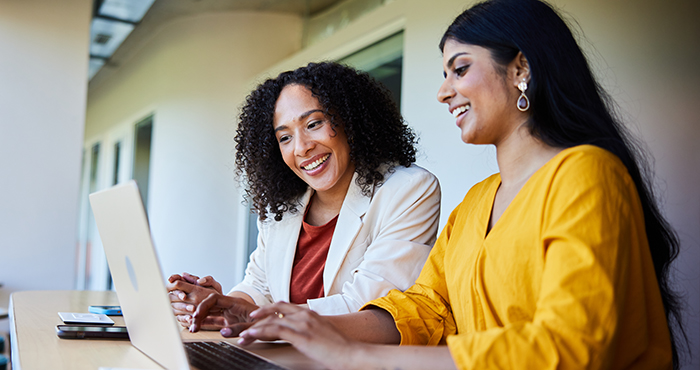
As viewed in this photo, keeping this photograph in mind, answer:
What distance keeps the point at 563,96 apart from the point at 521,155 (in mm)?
168

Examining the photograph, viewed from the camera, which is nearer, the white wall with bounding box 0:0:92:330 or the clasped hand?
the clasped hand

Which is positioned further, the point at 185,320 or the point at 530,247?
the point at 185,320

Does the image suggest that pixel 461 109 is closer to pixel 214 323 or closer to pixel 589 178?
pixel 589 178

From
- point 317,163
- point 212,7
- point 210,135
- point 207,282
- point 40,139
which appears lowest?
point 207,282

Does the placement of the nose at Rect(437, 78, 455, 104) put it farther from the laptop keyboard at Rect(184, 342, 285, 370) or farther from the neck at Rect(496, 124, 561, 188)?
the laptop keyboard at Rect(184, 342, 285, 370)

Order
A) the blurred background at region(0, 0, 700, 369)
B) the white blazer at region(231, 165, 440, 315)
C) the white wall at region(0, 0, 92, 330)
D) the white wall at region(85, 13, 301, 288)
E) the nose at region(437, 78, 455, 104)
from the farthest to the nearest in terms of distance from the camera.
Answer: the white wall at region(85, 13, 301, 288) < the white wall at region(0, 0, 92, 330) < the blurred background at region(0, 0, 700, 369) < the white blazer at region(231, 165, 440, 315) < the nose at region(437, 78, 455, 104)

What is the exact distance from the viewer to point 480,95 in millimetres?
1291

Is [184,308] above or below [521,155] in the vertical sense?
below

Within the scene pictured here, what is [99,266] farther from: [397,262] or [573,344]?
[573,344]

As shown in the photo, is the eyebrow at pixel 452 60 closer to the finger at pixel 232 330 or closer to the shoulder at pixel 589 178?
the shoulder at pixel 589 178

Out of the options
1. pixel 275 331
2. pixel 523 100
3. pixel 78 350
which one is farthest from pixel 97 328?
pixel 523 100

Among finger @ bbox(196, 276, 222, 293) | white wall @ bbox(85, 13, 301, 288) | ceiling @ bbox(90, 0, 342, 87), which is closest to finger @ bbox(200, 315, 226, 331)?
finger @ bbox(196, 276, 222, 293)

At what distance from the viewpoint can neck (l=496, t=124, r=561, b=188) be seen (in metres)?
1.24

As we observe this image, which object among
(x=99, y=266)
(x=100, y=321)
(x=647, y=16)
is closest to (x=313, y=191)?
(x=100, y=321)
